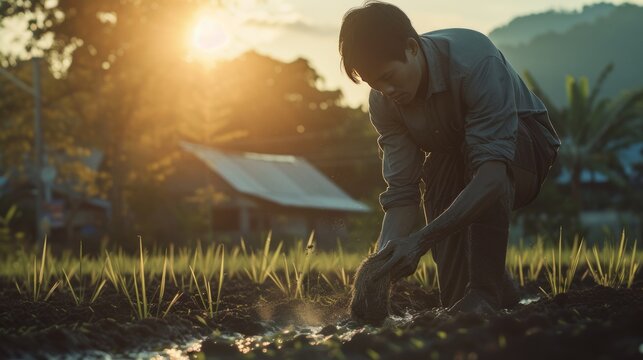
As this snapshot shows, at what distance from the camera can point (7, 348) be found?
2.44 metres

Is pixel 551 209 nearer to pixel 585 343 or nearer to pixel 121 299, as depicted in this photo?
pixel 121 299

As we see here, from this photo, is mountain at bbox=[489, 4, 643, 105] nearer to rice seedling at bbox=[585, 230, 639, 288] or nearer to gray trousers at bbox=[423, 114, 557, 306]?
rice seedling at bbox=[585, 230, 639, 288]

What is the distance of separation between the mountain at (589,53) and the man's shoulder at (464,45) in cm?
9403

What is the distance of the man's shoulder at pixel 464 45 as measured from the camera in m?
3.48

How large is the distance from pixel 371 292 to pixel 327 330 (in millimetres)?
243

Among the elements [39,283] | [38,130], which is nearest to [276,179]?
[38,130]

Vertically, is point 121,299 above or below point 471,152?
below

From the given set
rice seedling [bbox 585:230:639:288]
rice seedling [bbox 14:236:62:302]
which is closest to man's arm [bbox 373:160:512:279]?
rice seedling [bbox 585:230:639:288]

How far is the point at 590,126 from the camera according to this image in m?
28.9

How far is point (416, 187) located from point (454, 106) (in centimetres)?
42

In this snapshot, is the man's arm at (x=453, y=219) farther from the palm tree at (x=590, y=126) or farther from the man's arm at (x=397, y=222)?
the palm tree at (x=590, y=126)

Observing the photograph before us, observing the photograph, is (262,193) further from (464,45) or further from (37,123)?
(464,45)

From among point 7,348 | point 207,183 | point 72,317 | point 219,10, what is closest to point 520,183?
point 72,317

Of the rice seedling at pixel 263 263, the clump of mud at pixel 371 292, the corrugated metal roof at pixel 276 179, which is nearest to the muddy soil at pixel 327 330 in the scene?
the clump of mud at pixel 371 292
